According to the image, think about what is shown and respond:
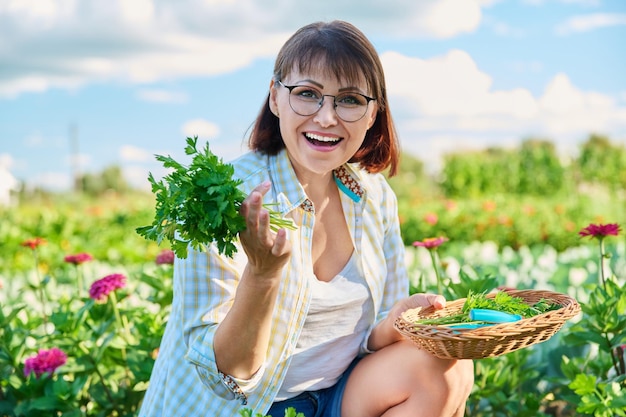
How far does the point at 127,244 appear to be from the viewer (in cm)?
619

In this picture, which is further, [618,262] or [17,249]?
[17,249]

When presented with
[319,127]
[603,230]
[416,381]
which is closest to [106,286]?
[319,127]

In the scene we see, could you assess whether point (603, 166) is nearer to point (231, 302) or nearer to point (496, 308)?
point (496, 308)

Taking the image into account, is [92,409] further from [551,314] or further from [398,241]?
[551,314]

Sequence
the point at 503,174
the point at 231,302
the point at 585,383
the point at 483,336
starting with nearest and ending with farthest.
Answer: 1. the point at 483,336
2. the point at 231,302
3. the point at 585,383
4. the point at 503,174

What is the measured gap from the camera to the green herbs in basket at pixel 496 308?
1.63m

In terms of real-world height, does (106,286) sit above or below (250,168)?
below

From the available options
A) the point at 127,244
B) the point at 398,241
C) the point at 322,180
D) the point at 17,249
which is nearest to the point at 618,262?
the point at 398,241

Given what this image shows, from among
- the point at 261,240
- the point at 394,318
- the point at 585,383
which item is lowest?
the point at 585,383

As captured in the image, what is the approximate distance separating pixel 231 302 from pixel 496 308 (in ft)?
2.01

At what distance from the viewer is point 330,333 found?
187 centimetres

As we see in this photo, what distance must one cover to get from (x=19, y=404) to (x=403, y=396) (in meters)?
1.16

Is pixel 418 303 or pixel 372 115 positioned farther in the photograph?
pixel 372 115

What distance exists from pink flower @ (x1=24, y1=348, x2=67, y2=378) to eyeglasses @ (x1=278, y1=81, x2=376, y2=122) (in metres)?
1.08
